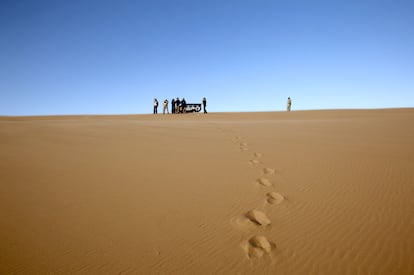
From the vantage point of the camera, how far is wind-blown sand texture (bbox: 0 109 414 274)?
1.99 m

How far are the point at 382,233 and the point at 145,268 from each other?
2101 millimetres

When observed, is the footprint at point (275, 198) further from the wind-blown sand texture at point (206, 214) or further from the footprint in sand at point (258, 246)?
the footprint in sand at point (258, 246)

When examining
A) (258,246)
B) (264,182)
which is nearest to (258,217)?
(258,246)

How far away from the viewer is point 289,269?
1.95 metres

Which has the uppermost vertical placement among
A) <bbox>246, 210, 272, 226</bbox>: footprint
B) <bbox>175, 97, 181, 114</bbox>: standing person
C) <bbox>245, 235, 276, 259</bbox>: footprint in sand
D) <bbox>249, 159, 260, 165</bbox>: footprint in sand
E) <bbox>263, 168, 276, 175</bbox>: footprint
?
<bbox>175, 97, 181, 114</bbox>: standing person

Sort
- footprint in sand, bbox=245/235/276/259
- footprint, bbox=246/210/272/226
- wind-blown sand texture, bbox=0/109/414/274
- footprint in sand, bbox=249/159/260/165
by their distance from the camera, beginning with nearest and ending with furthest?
1. wind-blown sand texture, bbox=0/109/414/274
2. footprint in sand, bbox=245/235/276/259
3. footprint, bbox=246/210/272/226
4. footprint in sand, bbox=249/159/260/165

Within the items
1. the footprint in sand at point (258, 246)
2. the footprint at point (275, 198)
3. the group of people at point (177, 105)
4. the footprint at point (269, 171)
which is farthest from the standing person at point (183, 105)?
the footprint in sand at point (258, 246)

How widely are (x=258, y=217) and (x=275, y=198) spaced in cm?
56

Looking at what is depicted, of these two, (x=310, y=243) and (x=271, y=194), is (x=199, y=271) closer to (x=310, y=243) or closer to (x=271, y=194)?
(x=310, y=243)

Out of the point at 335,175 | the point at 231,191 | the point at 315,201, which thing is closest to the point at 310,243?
the point at 315,201

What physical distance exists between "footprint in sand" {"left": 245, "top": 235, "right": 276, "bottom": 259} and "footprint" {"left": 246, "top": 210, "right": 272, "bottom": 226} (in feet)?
0.84

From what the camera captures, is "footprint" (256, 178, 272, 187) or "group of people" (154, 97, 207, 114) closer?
"footprint" (256, 178, 272, 187)

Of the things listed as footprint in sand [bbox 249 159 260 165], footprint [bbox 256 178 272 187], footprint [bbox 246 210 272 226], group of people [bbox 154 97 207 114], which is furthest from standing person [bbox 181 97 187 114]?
footprint [bbox 246 210 272 226]

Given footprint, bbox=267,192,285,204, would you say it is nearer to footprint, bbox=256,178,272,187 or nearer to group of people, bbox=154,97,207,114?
footprint, bbox=256,178,272,187
